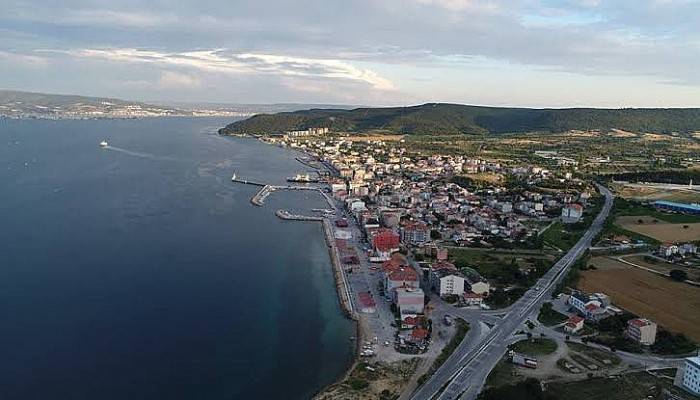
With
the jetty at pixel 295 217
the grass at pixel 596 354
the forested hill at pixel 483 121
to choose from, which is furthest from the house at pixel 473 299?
the forested hill at pixel 483 121

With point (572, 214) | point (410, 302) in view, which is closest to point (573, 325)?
point (410, 302)

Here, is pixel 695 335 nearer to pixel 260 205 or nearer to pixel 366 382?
pixel 366 382

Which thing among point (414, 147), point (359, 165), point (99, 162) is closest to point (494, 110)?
point (414, 147)

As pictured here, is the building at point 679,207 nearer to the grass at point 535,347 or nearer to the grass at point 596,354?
the grass at point 596,354

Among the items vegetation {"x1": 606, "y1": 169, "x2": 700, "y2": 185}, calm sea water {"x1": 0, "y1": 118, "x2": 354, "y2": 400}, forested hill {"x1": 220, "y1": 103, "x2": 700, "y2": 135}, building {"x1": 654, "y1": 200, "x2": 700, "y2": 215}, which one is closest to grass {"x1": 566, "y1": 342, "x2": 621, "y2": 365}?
calm sea water {"x1": 0, "y1": 118, "x2": 354, "y2": 400}

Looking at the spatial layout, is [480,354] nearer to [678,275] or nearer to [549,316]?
[549,316]

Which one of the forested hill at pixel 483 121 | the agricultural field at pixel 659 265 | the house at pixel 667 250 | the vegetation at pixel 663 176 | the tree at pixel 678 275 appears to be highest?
the forested hill at pixel 483 121
